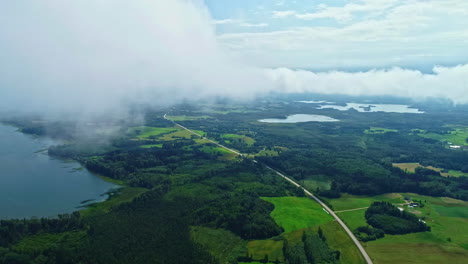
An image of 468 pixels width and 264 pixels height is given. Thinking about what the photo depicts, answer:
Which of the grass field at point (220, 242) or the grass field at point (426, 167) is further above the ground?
the grass field at point (426, 167)

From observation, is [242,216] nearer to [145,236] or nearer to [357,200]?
[145,236]

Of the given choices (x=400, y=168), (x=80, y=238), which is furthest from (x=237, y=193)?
(x=400, y=168)

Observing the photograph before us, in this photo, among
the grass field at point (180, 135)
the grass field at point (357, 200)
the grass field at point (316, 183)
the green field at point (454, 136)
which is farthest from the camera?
the green field at point (454, 136)

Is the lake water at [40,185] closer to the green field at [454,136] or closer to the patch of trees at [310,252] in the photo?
the patch of trees at [310,252]

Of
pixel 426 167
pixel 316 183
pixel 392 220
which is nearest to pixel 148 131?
pixel 316 183

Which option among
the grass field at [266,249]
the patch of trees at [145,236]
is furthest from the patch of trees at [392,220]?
the patch of trees at [145,236]

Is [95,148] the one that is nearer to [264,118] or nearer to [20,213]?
[20,213]

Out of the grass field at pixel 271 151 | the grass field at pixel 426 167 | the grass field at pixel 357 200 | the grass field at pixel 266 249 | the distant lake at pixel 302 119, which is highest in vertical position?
the distant lake at pixel 302 119
